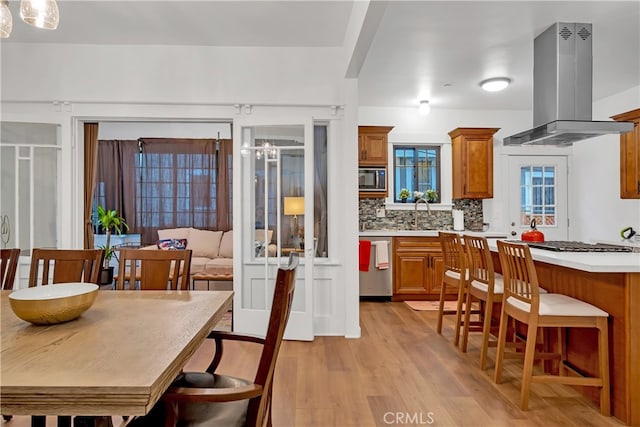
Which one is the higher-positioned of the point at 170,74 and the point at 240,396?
the point at 170,74

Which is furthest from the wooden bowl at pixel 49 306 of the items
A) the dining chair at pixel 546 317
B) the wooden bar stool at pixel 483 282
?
the wooden bar stool at pixel 483 282

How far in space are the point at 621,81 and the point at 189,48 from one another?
505 centimetres

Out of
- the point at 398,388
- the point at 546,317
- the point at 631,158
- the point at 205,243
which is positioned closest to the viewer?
the point at 546,317

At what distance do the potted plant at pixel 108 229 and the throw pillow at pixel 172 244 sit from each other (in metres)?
0.66

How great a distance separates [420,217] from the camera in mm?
5770

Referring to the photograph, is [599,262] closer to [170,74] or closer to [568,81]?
[568,81]

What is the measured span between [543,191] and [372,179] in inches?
108

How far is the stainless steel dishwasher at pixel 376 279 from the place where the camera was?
506 cm

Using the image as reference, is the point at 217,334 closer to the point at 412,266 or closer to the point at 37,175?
the point at 37,175

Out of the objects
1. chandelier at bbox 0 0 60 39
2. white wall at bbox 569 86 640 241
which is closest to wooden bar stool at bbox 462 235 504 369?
chandelier at bbox 0 0 60 39

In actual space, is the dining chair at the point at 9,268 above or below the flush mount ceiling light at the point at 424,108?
below

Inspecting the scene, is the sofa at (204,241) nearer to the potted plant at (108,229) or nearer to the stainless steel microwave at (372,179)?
the potted plant at (108,229)

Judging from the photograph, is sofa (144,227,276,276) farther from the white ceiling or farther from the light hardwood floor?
the white ceiling

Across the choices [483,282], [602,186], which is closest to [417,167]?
[602,186]
